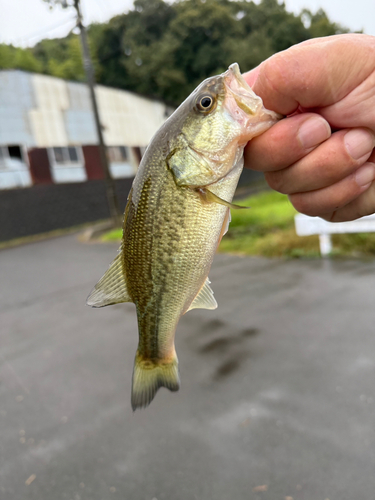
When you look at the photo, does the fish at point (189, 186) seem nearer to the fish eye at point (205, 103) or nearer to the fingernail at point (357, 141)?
the fish eye at point (205, 103)

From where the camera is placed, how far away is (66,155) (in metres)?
21.9

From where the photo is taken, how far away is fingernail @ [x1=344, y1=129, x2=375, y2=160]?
160cm

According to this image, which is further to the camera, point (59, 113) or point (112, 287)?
point (59, 113)

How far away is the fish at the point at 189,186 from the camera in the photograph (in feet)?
5.01

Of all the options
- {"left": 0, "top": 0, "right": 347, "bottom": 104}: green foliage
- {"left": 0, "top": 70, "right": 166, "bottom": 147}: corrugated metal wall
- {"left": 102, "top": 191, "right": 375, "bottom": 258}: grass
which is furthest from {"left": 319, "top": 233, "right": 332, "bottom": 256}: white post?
{"left": 0, "top": 0, "right": 347, "bottom": 104}: green foliage

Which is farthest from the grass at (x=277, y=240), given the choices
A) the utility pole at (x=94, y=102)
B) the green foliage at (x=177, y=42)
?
the green foliage at (x=177, y=42)

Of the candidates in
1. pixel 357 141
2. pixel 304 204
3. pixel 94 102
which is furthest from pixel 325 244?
pixel 94 102

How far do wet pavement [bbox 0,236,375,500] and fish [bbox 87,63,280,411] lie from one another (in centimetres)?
191

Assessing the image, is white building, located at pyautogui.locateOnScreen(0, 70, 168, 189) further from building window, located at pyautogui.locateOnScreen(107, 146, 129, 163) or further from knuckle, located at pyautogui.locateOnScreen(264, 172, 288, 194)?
knuckle, located at pyautogui.locateOnScreen(264, 172, 288, 194)

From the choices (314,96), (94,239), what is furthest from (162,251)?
(94,239)

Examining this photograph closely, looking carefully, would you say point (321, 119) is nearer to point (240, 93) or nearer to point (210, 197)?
point (240, 93)

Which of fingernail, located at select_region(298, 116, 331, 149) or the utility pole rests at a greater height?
the utility pole

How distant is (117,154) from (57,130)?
13.7ft

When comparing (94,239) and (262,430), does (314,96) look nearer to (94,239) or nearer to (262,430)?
(262,430)
